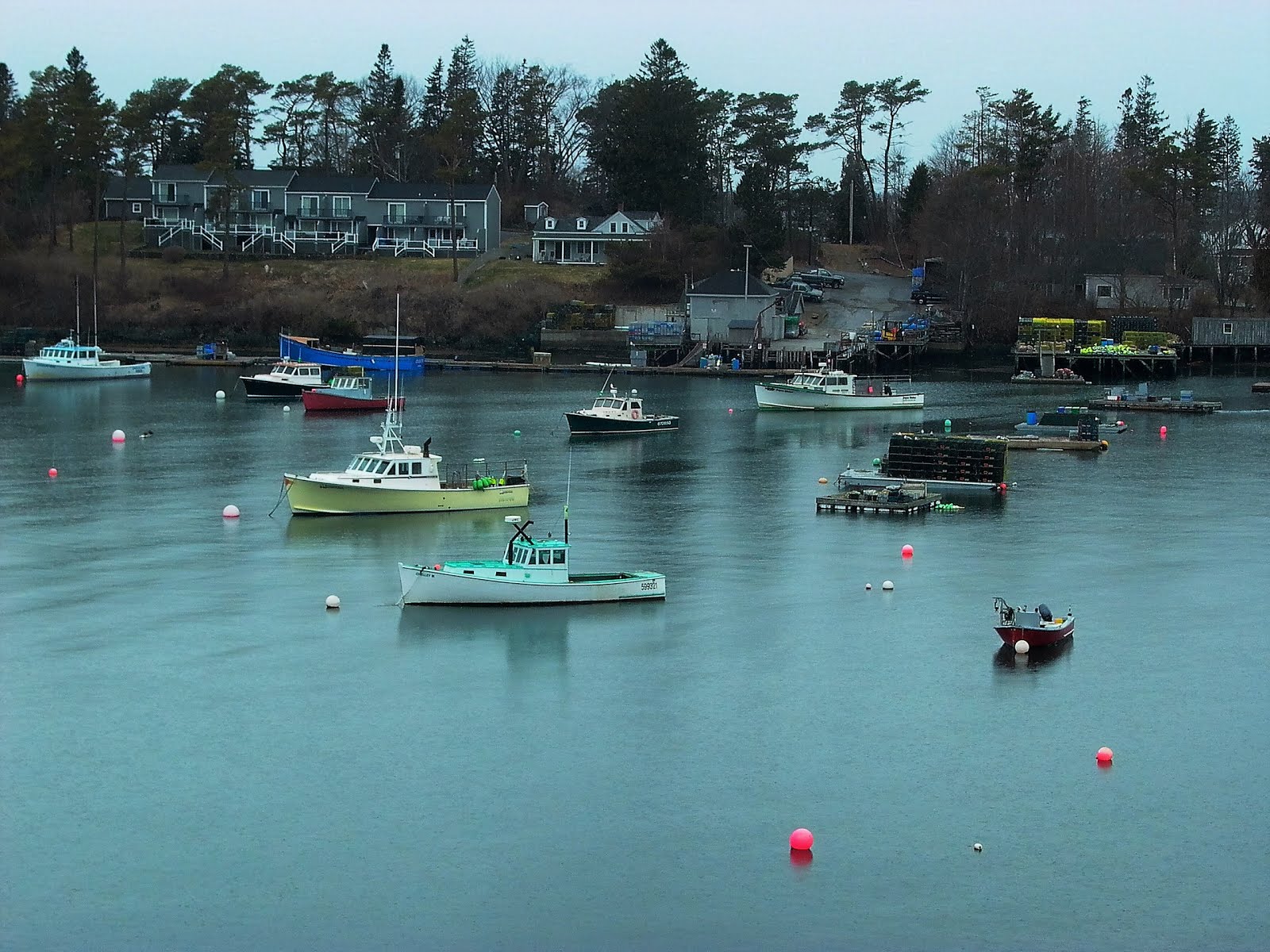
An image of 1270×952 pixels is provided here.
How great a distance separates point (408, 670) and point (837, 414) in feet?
191

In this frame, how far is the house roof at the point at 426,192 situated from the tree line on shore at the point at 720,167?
2060 mm

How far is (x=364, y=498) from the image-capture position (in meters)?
53.8

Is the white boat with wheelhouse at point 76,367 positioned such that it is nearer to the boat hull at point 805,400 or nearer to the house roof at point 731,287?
the house roof at point 731,287

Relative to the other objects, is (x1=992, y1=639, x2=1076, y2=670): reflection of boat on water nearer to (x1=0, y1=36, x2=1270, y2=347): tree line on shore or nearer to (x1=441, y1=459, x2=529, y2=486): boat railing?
(x1=441, y1=459, x2=529, y2=486): boat railing

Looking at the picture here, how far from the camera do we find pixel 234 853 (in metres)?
26.2

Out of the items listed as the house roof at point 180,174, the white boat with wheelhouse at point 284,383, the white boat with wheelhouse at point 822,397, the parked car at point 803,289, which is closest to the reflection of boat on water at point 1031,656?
the white boat with wheelhouse at point 822,397

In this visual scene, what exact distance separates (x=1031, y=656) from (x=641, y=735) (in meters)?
10.7

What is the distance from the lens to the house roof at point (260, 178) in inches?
5605

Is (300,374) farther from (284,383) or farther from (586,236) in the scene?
(586,236)

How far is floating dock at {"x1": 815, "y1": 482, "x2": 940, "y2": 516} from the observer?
56.4m

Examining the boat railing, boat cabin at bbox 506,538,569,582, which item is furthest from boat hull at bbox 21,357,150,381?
boat cabin at bbox 506,538,569,582

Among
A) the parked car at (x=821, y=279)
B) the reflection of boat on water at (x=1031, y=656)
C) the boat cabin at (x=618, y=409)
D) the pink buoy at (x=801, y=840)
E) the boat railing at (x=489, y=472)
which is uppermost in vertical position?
the parked car at (x=821, y=279)

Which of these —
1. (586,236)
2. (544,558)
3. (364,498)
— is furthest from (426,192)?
(544,558)

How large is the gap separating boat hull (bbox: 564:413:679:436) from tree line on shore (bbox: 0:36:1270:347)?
163 feet
